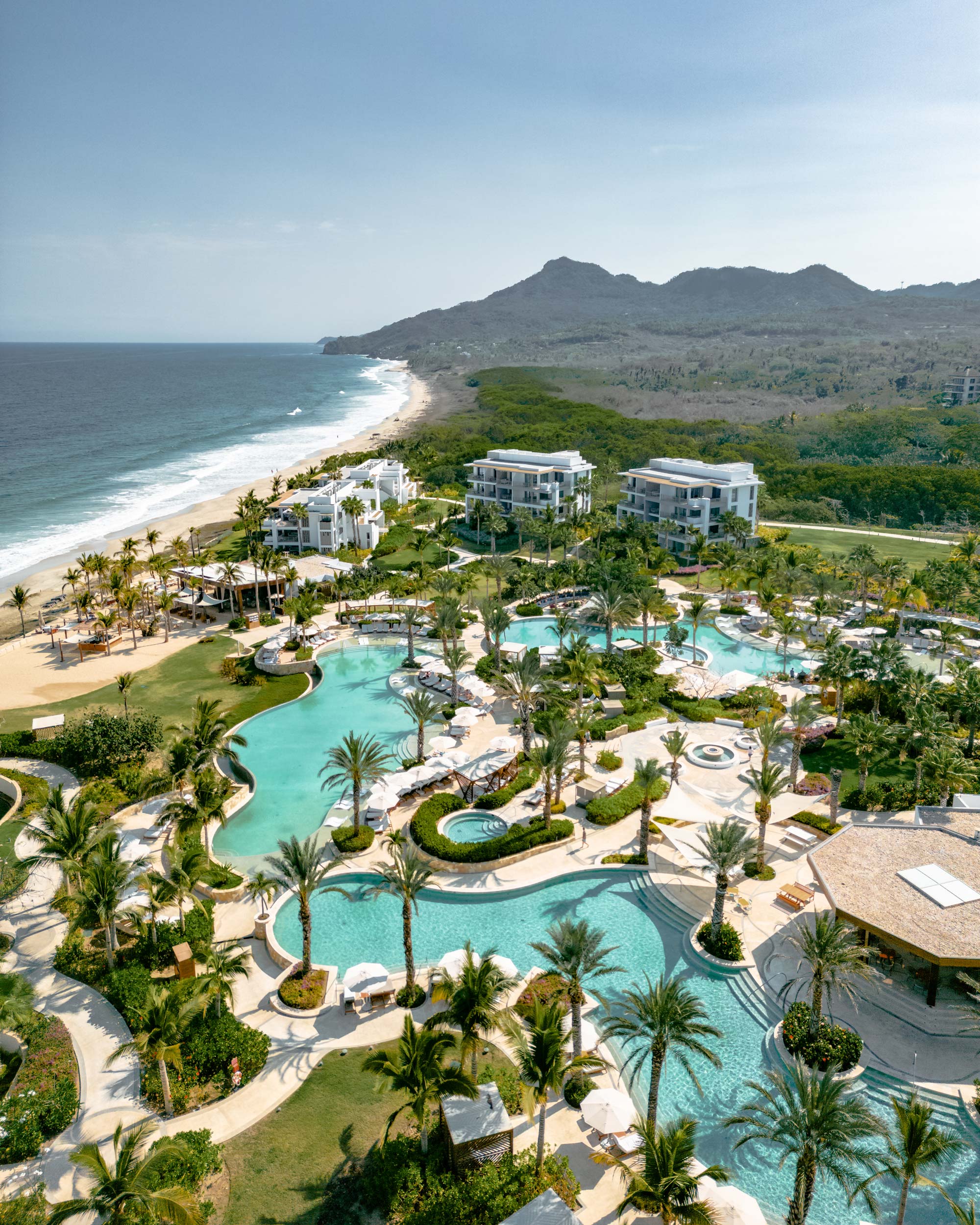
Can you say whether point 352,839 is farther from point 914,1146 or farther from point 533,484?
point 533,484

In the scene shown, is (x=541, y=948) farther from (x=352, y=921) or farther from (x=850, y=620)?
(x=850, y=620)

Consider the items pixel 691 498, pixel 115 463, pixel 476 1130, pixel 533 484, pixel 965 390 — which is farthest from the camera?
pixel 965 390

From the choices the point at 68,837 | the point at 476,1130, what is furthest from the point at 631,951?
the point at 68,837

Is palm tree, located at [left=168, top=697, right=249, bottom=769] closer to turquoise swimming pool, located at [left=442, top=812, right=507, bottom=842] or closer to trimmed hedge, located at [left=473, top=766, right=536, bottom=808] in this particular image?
turquoise swimming pool, located at [left=442, top=812, right=507, bottom=842]

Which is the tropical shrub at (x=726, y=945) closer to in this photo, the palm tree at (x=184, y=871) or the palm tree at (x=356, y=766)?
the palm tree at (x=356, y=766)

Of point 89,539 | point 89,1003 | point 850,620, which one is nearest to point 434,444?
point 89,539

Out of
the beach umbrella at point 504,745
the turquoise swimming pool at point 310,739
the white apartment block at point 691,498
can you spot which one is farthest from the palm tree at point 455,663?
the white apartment block at point 691,498
